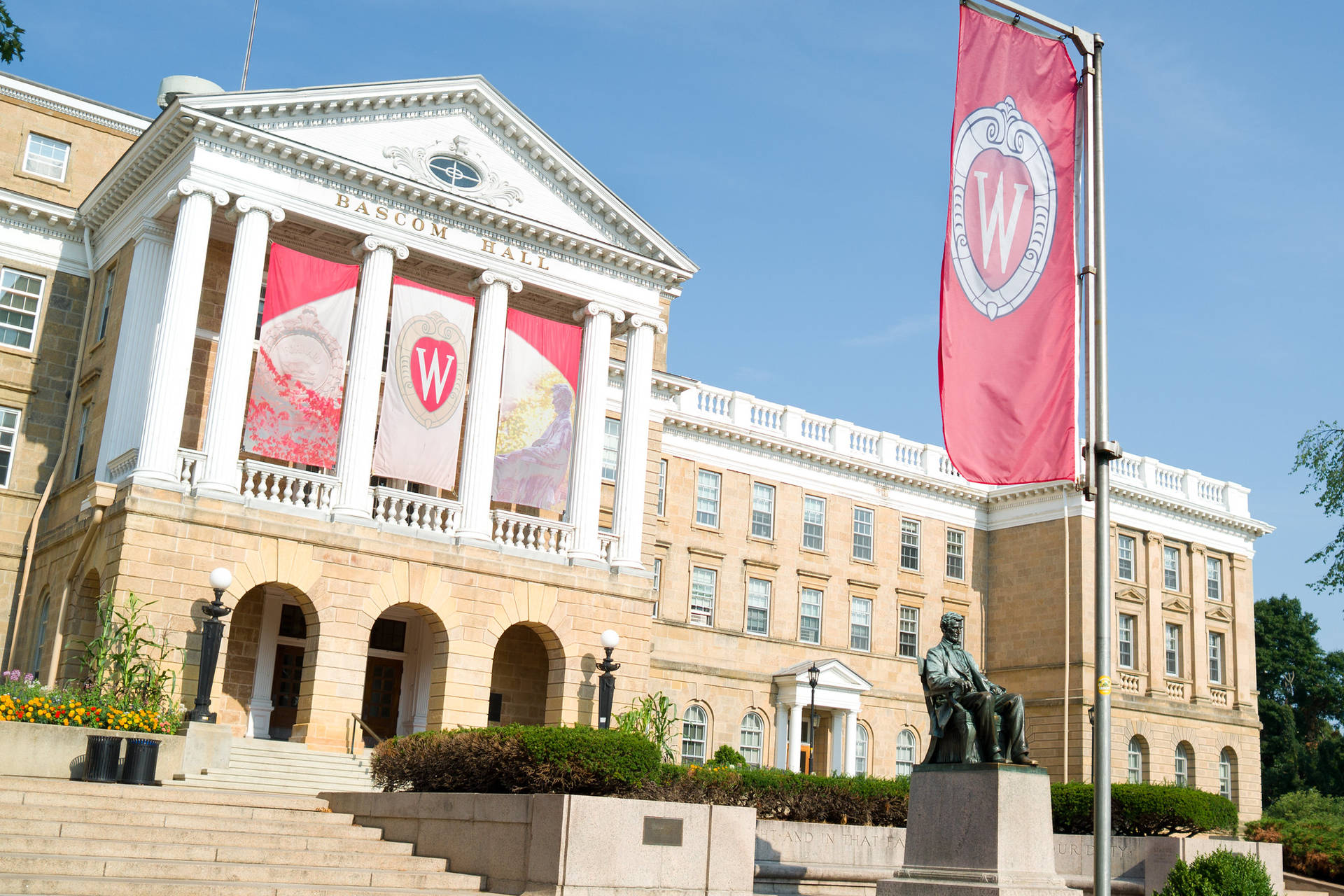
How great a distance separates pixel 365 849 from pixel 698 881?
442cm

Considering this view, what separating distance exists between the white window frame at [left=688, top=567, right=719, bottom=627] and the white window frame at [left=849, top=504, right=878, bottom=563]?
6.47 metres

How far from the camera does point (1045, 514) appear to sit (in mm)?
49594

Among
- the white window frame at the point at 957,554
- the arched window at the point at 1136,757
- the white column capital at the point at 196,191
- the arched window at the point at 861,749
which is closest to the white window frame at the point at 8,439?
the white column capital at the point at 196,191

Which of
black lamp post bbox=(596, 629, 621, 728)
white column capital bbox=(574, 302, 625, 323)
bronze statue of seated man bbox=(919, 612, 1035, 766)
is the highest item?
white column capital bbox=(574, 302, 625, 323)

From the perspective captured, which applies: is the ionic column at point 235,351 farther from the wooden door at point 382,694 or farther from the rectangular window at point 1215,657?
the rectangular window at point 1215,657

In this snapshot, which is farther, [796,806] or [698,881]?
[796,806]

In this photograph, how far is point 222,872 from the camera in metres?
14.1

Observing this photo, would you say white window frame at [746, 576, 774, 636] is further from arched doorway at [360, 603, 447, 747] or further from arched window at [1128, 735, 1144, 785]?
arched window at [1128, 735, 1144, 785]

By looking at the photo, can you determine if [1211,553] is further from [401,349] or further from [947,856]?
[947,856]

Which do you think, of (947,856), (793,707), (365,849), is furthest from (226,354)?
(793,707)

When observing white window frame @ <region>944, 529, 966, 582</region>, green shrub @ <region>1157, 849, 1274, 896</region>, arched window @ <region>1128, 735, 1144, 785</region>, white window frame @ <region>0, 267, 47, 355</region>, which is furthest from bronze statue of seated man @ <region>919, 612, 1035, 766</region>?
arched window @ <region>1128, 735, 1144, 785</region>

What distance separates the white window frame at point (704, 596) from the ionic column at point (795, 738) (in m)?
4.06

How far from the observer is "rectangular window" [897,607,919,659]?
160 feet

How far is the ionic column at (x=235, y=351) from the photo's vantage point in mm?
27656
